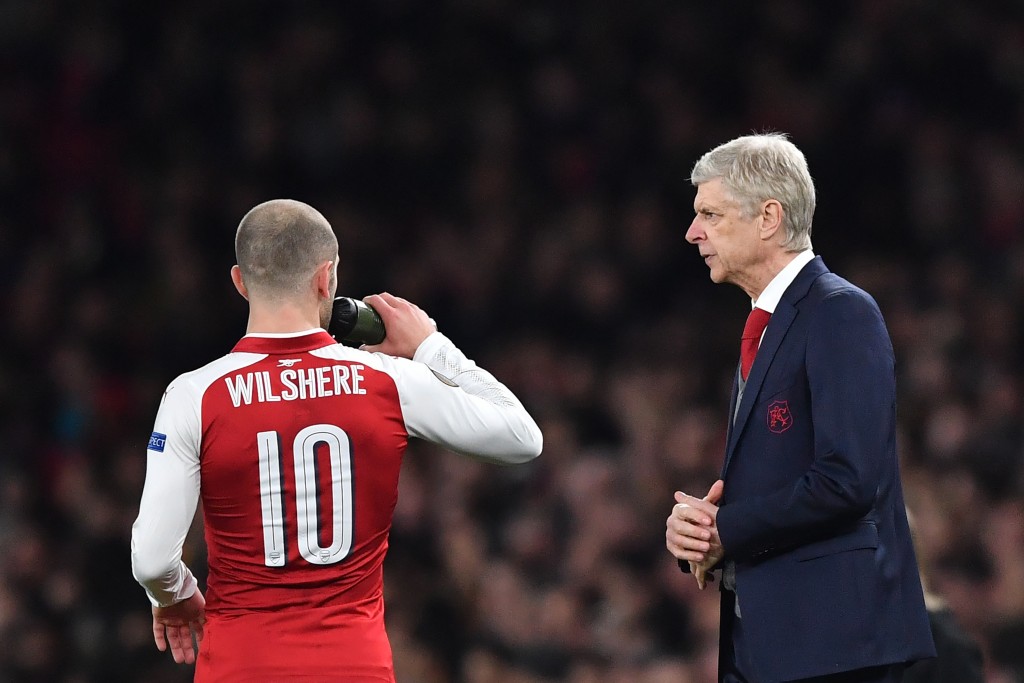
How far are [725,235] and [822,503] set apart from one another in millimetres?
666

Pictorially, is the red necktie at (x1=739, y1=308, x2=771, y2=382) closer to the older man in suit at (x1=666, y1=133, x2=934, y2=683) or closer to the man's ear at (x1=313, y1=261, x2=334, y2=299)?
the older man in suit at (x1=666, y1=133, x2=934, y2=683)

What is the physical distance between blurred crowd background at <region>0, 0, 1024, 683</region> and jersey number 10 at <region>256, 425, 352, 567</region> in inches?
128

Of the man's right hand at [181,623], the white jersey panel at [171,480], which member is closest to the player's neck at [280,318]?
the white jersey panel at [171,480]

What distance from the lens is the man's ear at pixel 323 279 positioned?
3.12 m

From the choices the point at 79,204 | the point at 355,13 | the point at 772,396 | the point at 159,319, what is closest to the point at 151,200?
the point at 79,204

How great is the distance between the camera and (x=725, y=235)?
10.7ft

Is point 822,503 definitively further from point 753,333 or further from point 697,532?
point 753,333

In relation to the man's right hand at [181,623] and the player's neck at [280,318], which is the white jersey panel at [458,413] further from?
the man's right hand at [181,623]

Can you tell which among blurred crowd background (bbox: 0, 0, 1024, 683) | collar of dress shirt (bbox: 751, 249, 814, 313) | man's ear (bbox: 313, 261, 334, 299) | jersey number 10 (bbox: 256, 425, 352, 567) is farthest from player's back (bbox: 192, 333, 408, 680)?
blurred crowd background (bbox: 0, 0, 1024, 683)

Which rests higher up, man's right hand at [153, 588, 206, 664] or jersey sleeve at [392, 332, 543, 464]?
jersey sleeve at [392, 332, 543, 464]

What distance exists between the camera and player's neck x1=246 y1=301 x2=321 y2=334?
3.09 metres

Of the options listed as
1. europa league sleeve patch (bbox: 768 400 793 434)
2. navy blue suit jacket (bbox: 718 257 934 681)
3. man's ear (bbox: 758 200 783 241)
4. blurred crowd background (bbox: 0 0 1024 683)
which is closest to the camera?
navy blue suit jacket (bbox: 718 257 934 681)

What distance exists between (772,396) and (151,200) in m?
7.47

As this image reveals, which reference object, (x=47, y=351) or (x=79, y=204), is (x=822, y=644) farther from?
(x=79, y=204)
